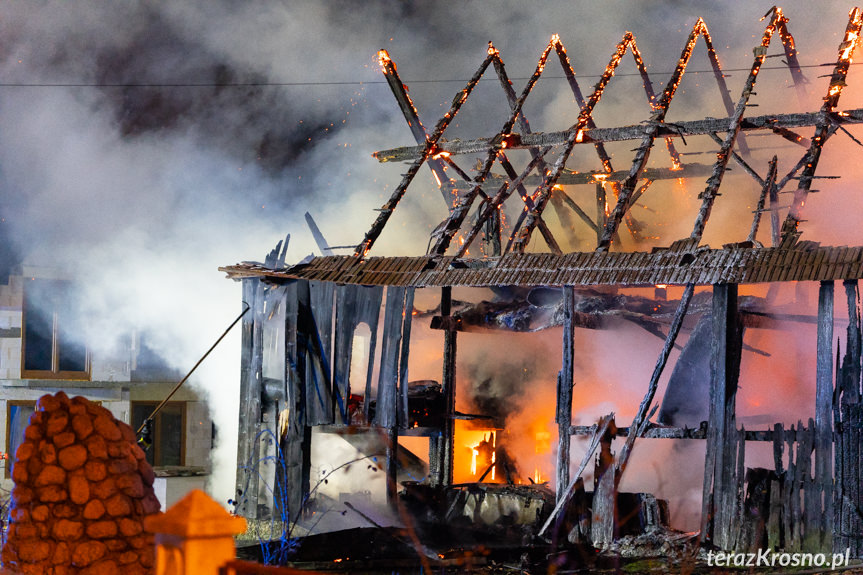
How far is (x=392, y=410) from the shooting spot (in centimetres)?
1569

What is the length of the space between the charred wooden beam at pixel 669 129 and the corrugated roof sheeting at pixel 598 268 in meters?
2.85

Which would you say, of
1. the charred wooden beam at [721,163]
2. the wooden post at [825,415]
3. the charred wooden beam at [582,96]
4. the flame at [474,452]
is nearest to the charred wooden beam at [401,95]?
the charred wooden beam at [582,96]

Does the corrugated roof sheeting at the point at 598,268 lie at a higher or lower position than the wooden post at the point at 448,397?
higher

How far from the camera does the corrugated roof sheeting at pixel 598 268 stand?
12.1 m

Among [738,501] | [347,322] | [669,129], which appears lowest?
[738,501]

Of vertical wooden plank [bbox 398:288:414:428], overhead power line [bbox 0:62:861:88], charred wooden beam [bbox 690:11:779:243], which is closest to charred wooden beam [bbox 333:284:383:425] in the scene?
vertical wooden plank [bbox 398:288:414:428]

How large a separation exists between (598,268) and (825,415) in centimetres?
395

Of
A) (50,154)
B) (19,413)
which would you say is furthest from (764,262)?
(50,154)

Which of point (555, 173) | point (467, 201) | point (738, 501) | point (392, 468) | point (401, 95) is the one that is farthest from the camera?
point (401, 95)

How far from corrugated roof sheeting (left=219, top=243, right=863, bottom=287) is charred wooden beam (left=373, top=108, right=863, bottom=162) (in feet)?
9.36

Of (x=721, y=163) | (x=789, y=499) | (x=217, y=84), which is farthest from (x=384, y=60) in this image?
(x=217, y=84)

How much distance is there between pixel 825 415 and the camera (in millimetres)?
12078

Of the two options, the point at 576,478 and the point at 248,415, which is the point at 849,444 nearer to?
the point at 576,478

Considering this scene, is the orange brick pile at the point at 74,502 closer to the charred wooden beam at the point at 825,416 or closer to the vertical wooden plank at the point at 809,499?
the vertical wooden plank at the point at 809,499
